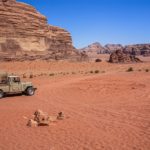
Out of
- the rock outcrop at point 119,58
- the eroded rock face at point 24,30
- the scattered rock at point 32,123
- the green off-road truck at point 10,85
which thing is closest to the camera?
the scattered rock at point 32,123

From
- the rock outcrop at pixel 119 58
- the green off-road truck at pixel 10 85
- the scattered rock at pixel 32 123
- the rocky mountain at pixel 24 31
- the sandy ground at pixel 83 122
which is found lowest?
the sandy ground at pixel 83 122

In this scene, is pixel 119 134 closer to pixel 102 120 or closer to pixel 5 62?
pixel 102 120

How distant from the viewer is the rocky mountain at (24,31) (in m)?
46.5

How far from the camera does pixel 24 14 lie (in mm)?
49844

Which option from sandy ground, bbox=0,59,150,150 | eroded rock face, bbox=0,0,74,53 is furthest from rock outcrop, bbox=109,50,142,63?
sandy ground, bbox=0,59,150,150

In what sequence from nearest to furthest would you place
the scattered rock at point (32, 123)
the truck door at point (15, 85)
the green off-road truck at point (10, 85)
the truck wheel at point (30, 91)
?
1. the scattered rock at point (32, 123)
2. the green off-road truck at point (10, 85)
3. the truck door at point (15, 85)
4. the truck wheel at point (30, 91)

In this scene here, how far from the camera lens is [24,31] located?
49.4 meters

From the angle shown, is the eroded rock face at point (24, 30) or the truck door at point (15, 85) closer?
the truck door at point (15, 85)

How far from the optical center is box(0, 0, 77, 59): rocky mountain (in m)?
46.5

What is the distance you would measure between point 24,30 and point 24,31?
17 cm

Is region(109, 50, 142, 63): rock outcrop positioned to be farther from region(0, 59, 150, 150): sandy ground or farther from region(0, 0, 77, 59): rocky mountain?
region(0, 59, 150, 150): sandy ground

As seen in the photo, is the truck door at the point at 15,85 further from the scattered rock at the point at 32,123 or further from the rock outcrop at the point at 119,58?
the rock outcrop at the point at 119,58

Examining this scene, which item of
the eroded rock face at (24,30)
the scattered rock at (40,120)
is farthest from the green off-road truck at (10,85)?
the eroded rock face at (24,30)

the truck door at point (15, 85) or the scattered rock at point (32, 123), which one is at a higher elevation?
the truck door at point (15, 85)
